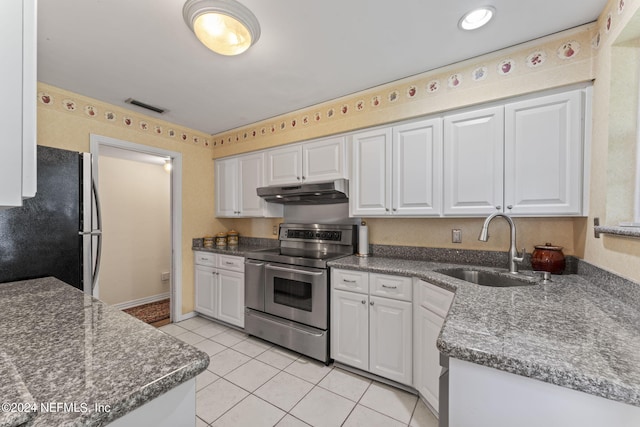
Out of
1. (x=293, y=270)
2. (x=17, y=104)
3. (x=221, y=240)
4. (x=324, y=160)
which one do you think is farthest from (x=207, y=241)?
(x=17, y=104)

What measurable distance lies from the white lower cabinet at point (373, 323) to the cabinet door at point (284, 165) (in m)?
1.18

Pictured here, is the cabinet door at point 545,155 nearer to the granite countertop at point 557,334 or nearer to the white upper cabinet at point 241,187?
the granite countertop at point 557,334

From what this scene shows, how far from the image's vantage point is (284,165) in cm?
285

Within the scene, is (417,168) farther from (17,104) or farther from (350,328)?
(17,104)

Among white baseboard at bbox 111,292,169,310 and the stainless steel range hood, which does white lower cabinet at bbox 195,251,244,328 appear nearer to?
the stainless steel range hood

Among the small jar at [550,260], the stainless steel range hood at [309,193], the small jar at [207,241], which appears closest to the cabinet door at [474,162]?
the small jar at [550,260]

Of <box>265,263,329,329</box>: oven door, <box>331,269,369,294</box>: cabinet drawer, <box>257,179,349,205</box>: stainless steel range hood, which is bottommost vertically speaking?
<box>265,263,329,329</box>: oven door

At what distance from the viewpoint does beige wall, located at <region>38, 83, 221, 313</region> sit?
2270mm

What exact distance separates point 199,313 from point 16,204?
3.33 m

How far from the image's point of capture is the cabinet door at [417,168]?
199 centimetres

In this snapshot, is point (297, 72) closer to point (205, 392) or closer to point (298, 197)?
point (298, 197)

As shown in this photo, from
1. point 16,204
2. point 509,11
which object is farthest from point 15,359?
point 509,11

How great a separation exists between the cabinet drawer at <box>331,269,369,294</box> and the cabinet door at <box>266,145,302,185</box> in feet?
3.63

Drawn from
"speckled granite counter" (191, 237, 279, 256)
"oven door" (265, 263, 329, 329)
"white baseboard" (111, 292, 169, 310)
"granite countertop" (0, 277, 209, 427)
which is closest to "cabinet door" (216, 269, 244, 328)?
"speckled granite counter" (191, 237, 279, 256)
